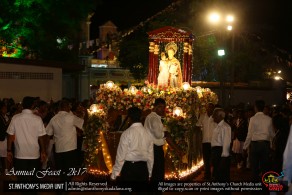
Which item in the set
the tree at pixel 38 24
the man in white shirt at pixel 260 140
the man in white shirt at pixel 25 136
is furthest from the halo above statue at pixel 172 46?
the tree at pixel 38 24

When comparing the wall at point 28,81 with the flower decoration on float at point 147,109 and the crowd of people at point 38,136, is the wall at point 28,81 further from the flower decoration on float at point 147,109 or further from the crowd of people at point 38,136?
the flower decoration on float at point 147,109

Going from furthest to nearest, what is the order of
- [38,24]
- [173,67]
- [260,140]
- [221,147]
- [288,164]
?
[38,24] → [173,67] → [260,140] → [221,147] → [288,164]

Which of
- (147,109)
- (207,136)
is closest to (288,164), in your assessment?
(147,109)

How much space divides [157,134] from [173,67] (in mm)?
7134

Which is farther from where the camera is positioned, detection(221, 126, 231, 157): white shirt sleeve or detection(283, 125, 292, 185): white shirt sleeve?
detection(221, 126, 231, 157): white shirt sleeve

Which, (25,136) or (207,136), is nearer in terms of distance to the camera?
(25,136)

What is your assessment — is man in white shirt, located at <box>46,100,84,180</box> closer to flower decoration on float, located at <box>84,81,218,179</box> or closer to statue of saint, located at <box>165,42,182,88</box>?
flower decoration on float, located at <box>84,81,218,179</box>

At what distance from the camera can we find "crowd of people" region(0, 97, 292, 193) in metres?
8.31

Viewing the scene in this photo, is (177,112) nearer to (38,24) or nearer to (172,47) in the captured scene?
(172,47)

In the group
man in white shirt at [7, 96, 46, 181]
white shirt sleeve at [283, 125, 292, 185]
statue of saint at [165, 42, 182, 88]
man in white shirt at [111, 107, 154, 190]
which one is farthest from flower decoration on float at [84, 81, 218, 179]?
white shirt sleeve at [283, 125, 292, 185]

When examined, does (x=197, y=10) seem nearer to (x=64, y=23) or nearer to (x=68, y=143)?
(x=64, y=23)

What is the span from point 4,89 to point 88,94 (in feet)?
82.7

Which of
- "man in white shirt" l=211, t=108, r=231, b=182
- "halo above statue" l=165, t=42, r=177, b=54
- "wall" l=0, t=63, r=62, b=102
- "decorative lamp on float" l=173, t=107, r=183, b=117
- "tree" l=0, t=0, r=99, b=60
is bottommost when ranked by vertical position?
"man in white shirt" l=211, t=108, r=231, b=182

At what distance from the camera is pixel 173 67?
1727 centimetres
